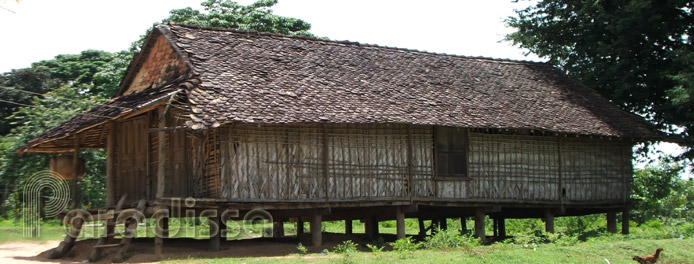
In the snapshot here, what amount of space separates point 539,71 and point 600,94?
2.02 metres

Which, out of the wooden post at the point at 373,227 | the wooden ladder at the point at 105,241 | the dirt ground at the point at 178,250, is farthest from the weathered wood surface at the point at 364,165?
the wooden post at the point at 373,227

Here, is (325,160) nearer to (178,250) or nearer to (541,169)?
(178,250)

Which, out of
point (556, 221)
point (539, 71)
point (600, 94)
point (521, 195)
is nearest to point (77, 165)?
point (521, 195)

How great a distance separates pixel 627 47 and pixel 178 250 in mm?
13734

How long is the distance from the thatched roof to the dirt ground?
2.44 meters

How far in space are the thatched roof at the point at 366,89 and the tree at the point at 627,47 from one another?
1.16 metres

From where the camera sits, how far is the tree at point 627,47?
21.2 m

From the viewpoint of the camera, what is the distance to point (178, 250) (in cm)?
1512

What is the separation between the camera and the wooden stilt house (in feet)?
50.8

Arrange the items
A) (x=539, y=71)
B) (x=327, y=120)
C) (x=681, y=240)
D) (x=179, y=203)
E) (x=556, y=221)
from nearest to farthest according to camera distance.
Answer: (x=179, y=203), (x=327, y=120), (x=681, y=240), (x=539, y=71), (x=556, y=221)

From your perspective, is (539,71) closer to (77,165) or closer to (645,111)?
(645,111)

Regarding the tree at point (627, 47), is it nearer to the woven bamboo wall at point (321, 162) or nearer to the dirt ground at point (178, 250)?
the woven bamboo wall at point (321, 162)

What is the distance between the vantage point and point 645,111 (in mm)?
23047

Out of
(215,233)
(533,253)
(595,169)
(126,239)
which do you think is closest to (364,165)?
(215,233)
